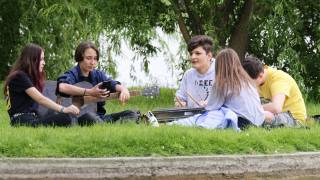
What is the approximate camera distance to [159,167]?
7602 mm

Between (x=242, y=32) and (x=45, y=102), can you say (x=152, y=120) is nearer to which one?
(x=45, y=102)

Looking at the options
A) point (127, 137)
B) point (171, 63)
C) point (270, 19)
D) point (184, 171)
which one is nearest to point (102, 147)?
point (127, 137)

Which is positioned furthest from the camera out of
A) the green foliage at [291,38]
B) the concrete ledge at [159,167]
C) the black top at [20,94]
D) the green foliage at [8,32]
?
the green foliage at [8,32]

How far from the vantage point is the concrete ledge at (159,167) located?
7.39 m

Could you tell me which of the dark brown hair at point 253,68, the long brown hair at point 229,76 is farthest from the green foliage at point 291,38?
the long brown hair at point 229,76

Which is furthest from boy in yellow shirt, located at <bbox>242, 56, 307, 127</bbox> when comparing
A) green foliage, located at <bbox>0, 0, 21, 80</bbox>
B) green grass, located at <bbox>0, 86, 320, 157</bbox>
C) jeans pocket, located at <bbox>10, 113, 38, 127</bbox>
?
green foliage, located at <bbox>0, 0, 21, 80</bbox>

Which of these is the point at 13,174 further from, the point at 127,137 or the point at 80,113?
the point at 80,113

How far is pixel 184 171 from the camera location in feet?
25.2

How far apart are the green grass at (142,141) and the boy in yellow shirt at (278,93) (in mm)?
430

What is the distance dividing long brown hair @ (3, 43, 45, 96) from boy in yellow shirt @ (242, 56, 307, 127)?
7.86 feet

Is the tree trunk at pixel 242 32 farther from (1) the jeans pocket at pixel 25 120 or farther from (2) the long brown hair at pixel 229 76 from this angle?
(1) the jeans pocket at pixel 25 120

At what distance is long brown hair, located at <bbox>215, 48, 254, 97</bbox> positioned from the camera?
8953 millimetres

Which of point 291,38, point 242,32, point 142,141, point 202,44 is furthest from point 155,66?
point 142,141

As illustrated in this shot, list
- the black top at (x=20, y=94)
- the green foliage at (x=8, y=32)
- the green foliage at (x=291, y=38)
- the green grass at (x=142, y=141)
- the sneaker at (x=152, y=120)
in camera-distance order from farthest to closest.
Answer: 1. the green foliage at (x=8, y=32)
2. the green foliage at (x=291, y=38)
3. the sneaker at (x=152, y=120)
4. the black top at (x=20, y=94)
5. the green grass at (x=142, y=141)
